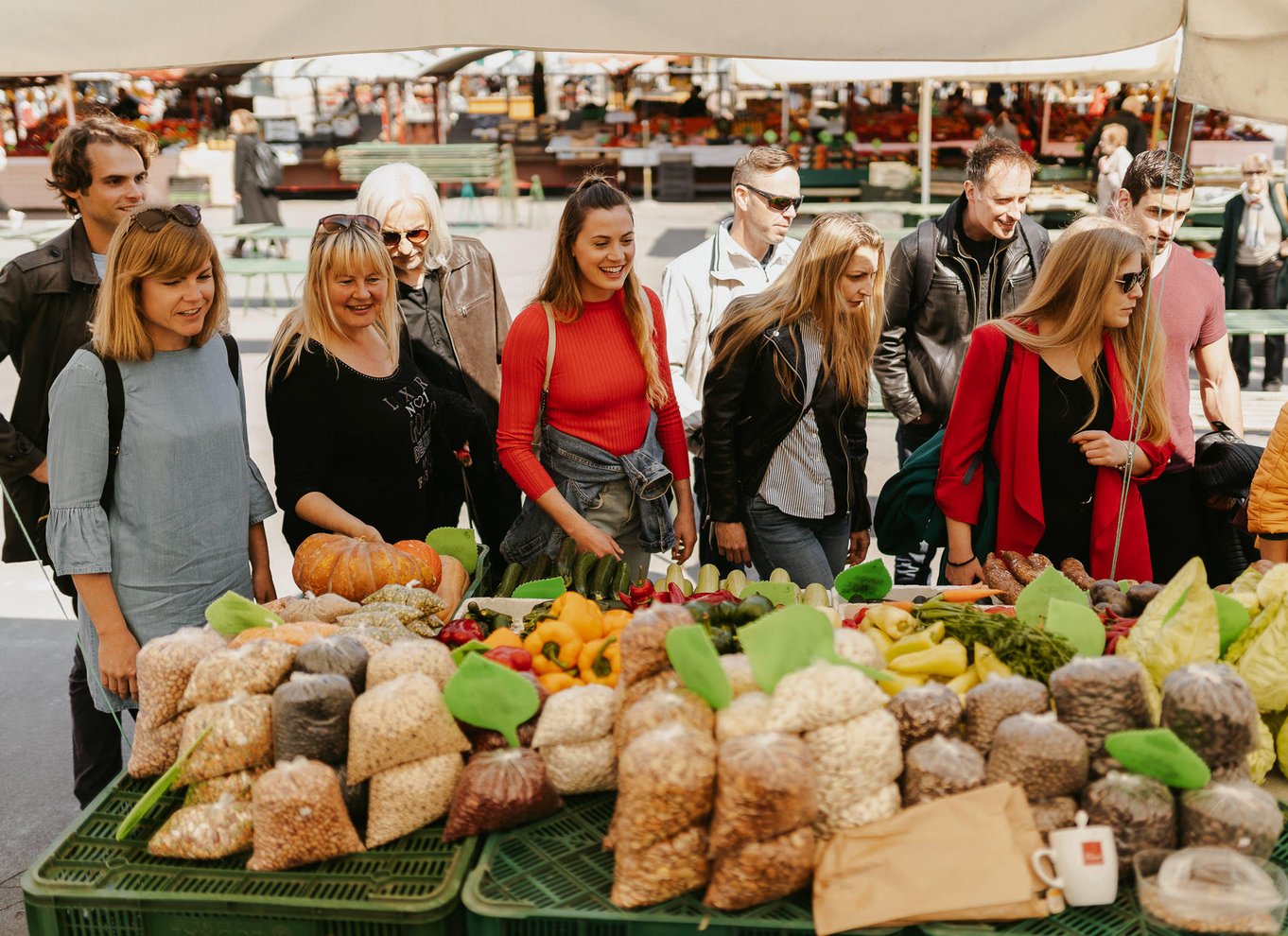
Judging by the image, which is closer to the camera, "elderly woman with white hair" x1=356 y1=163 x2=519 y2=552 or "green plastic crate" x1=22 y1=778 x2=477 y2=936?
"green plastic crate" x1=22 y1=778 x2=477 y2=936

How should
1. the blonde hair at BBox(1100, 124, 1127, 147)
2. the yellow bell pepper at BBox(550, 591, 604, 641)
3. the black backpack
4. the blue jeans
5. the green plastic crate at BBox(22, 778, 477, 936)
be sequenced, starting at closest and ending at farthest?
the green plastic crate at BBox(22, 778, 477, 936) < the yellow bell pepper at BBox(550, 591, 604, 641) < the blue jeans < the blonde hair at BBox(1100, 124, 1127, 147) < the black backpack

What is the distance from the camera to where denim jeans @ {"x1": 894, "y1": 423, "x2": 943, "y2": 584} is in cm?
475

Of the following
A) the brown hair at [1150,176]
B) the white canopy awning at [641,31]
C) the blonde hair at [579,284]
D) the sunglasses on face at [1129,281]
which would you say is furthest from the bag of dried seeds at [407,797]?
the brown hair at [1150,176]

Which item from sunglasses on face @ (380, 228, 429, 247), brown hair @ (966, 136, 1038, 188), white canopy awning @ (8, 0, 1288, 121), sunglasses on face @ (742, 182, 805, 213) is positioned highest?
white canopy awning @ (8, 0, 1288, 121)

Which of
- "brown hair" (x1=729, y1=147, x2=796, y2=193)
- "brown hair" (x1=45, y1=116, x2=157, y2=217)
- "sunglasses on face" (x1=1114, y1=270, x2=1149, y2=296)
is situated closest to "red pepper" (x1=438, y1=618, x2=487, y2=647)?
"brown hair" (x1=45, y1=116, x2=157, y2=217)

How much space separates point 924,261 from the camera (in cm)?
450

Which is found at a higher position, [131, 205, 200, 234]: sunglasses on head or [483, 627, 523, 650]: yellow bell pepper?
[131, 205, 200, 234]: sunglasses on head

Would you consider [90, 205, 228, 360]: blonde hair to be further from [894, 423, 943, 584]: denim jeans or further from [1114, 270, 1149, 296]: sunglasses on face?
[894, 423, 943, 584]: denim jeans

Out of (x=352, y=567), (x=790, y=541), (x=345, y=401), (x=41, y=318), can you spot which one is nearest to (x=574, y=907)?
(x=352, y=567)

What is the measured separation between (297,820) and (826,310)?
2.28 metres

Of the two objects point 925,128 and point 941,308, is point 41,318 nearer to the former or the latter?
point 941,308

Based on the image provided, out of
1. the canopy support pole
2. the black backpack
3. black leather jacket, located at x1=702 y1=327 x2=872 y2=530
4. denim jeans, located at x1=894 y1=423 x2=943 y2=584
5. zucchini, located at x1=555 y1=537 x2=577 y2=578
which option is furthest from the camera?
the black backpack

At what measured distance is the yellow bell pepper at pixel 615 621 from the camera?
2.69 meters

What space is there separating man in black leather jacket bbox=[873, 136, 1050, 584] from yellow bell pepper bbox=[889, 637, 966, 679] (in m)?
2.21
